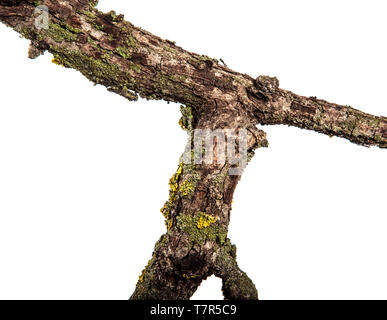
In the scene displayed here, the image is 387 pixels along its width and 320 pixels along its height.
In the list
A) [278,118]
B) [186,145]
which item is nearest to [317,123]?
[278,118]

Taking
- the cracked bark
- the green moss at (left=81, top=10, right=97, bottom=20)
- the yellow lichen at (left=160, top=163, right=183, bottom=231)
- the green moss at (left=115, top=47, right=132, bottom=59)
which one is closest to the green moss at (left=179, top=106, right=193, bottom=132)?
the cracked bark

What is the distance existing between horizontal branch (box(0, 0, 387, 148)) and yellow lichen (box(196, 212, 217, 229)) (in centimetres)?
82

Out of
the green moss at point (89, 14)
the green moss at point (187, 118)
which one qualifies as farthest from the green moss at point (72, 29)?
the green moss at point (187, 118)

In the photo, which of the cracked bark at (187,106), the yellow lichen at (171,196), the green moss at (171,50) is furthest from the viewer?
the green moss at (171,50)

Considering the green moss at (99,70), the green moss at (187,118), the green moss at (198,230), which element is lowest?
the green moss at (198,230)

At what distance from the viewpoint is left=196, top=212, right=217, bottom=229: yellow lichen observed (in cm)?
294

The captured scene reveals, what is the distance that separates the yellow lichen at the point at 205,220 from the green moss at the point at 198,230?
0.01 m

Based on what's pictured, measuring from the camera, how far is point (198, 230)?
2928 millimetres

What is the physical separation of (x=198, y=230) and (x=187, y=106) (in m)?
1.14

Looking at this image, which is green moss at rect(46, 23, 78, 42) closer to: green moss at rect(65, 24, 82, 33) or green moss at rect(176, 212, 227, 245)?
green moss at rect(65, 24, 82, 33)

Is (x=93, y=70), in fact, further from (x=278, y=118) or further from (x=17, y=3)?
(x=278, y=118)

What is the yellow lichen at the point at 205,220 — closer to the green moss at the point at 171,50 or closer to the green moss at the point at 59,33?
the green moss at the point at 171,50

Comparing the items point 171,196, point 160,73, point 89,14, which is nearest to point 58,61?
point 89,14

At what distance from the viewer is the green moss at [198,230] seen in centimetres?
291
